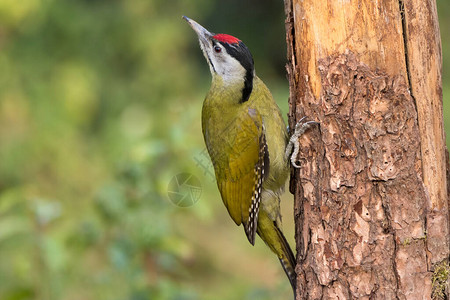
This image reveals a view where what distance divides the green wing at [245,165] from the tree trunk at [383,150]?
2.93ft

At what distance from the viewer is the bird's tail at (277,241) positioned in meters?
3.45

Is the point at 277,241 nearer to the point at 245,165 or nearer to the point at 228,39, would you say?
the point at 245,165

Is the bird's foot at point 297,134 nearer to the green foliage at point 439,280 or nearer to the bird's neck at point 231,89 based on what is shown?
the bird's neck at point 231,89

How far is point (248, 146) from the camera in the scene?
3650 millimetres

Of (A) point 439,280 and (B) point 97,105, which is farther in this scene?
(B) point 97,105

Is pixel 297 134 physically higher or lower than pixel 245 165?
lower

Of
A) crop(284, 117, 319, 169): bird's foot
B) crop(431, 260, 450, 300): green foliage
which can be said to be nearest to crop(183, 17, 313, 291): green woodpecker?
crop(284, 117, 319, 169): bird's foot

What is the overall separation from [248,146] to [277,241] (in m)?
0.56

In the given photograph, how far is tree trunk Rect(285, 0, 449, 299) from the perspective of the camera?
8.70 ft

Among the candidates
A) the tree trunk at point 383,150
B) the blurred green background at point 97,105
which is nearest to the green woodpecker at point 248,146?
the tree trunk at point 383,150

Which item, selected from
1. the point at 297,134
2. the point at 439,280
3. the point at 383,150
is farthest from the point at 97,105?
the point at 439,280

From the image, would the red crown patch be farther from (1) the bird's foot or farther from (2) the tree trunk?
(2) the tree trunk

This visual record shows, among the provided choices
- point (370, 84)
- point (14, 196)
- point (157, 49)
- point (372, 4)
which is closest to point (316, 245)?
point (370, 84)

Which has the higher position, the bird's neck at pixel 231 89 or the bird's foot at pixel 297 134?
the bird's neck at pixel 231 89
